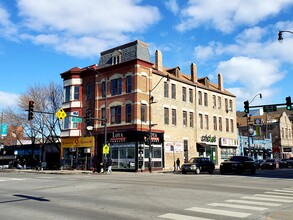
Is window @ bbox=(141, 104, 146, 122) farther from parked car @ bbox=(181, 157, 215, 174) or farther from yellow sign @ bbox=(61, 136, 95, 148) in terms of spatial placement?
parked car @ bbox=(181, 157, 215, 174)

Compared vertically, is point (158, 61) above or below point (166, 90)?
above

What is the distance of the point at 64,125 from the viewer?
43938 millimetres

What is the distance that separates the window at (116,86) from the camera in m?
39.1

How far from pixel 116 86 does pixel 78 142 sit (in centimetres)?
902

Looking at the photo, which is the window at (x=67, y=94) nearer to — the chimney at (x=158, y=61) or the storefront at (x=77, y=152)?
the storefront at (x=77, y=152)

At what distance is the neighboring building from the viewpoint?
37.2 metres

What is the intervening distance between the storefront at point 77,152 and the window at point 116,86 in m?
6.36

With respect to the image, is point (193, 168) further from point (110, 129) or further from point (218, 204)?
point (218, 204)

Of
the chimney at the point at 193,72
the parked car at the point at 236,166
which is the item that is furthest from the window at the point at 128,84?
the parked car at the point at 236,166

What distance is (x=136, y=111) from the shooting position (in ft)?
120

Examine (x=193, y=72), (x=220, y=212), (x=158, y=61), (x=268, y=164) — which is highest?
(x=158, y=61)

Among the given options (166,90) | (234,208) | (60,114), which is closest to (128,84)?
(166,90)

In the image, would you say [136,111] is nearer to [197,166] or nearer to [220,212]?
[197,166]

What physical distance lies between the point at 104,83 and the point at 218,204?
104 feet
